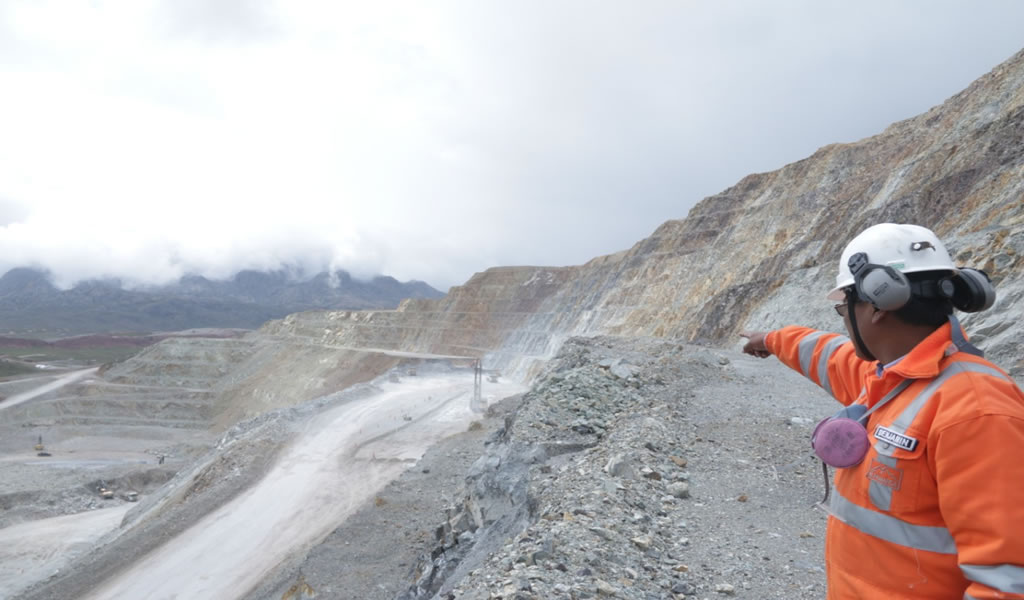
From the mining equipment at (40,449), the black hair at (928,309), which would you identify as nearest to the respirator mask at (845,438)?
the black hair at (928,309)

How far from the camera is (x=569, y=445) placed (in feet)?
28.7

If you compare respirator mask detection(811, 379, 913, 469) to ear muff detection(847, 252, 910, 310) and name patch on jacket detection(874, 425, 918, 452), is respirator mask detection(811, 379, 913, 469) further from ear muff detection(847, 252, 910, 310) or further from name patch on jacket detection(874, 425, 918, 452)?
ear muff detection(847, 252, 910, 310)

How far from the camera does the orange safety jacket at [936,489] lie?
1510 millimetres

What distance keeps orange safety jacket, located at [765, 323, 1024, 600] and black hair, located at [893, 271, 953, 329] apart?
0.15m

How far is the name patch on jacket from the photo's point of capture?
176cm

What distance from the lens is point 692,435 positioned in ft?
27.8

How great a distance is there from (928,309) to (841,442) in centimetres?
55

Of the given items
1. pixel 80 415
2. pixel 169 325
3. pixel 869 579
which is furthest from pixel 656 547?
pixel 169 325

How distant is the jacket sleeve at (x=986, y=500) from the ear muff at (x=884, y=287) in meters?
0.53

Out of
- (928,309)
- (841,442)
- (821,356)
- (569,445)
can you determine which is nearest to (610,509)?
(569,445)

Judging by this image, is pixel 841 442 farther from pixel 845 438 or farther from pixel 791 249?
pixel 791 249

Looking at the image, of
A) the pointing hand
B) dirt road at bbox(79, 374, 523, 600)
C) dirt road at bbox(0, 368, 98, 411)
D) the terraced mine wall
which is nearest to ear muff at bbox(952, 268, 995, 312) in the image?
the pointing hand

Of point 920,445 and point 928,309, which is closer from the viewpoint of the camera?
point 920,445

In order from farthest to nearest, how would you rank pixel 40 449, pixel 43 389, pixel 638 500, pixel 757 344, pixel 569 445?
pixel 43 389
pixel 40 449
pixel 569 445
pixel 638 500
pixel 757 344
